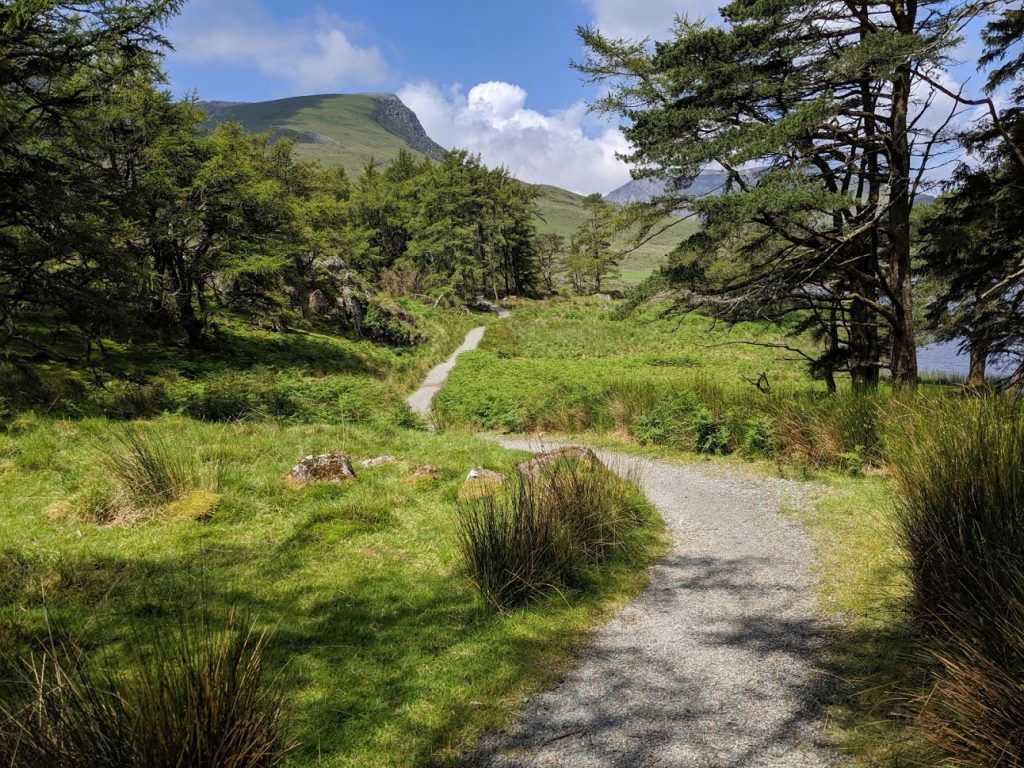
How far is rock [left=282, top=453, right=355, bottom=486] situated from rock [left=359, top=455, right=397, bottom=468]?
55 centimetres

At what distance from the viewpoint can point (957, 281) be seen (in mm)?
13648

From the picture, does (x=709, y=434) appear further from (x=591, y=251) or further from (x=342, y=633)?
(x=591, y=251)

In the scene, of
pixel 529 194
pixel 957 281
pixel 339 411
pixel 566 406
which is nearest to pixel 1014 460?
pixel 566 406

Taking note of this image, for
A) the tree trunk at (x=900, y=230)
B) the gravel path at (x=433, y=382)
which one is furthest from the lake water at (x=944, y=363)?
the gravel path at (x=433, y=382)

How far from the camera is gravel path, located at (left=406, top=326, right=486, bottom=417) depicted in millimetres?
19373

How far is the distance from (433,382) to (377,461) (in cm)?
1473

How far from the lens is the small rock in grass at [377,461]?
361 inches

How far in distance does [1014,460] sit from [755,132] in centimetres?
669

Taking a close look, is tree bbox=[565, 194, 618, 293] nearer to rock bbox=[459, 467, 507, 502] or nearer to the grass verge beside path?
rock bbox=[459, 467, 507, 502]

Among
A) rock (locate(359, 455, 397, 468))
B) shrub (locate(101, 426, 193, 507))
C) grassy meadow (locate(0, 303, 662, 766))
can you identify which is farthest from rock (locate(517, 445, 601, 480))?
shrub (locate(101, 426, 193, 507))

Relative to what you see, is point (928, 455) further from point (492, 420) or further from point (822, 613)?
point (492, 420)

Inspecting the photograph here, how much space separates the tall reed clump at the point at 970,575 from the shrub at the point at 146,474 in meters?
7.54

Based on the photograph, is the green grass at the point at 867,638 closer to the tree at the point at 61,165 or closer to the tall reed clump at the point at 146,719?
the tall reed clump at the point at 146,719

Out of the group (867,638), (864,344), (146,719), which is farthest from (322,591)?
(864,344)
